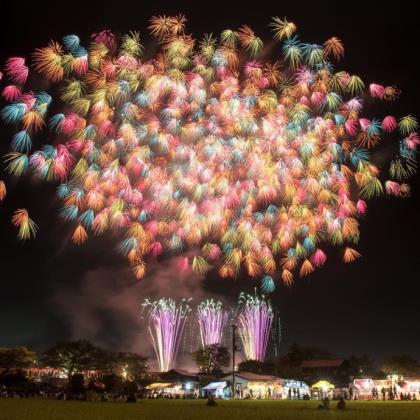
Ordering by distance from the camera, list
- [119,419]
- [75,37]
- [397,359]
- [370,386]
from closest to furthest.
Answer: [119,419], [75,37], [370,386], [397,359]

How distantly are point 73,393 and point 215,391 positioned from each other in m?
18.0

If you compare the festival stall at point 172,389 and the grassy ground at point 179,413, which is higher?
the grassy ground at point 179,413

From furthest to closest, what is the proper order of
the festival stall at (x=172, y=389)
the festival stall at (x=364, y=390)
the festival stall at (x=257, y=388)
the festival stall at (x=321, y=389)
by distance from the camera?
1. the festival stall at (x=172, y=389)
2. the festival stall at (x=321, y=389)
3. the festival stall at (x=257, y=388)
4. the festival stall at (x=364, y=390)

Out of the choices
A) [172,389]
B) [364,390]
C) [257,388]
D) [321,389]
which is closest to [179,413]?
[257,388]

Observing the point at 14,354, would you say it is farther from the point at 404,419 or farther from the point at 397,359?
the point at 404,419

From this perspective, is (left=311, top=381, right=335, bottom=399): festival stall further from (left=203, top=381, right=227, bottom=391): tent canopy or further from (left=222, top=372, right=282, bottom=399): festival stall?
(left=203, top=381, right=227, bottom=391): tent canopy

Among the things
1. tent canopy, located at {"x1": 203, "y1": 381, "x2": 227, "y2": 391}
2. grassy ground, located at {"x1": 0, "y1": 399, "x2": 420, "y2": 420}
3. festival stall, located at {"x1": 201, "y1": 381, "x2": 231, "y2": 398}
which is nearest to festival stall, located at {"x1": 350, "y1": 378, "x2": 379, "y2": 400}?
festival stall, located at {"x1": 201, "y1": 381, "x2": 231, "y2": 398}

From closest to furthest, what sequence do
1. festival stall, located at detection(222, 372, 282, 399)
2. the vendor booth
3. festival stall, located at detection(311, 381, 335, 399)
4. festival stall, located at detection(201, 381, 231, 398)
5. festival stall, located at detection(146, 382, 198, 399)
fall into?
the vendor booth → festival stall, located at detection(201, 381, 231, 398) → festival stall, located at detection(222, 372, 282, 399) → festival stall, located at detection(311, 381, 335, 399) → festival stall, located at detection(146, 382, 198, 399)

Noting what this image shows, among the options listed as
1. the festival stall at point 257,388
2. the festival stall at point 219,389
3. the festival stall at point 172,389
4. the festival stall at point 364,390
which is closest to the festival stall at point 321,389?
the festival stall at point 364,390

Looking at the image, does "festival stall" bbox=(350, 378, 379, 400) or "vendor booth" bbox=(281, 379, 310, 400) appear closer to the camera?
"vendor booth" bbox=(281, 379, 310, 400)

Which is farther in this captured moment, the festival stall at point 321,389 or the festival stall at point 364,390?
the festival stall at point 321,389

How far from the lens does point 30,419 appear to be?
20.9m

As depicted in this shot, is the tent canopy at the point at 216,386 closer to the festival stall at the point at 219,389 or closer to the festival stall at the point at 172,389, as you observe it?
the festival stall at the point at 219,389

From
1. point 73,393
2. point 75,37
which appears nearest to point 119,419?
point 75,37
